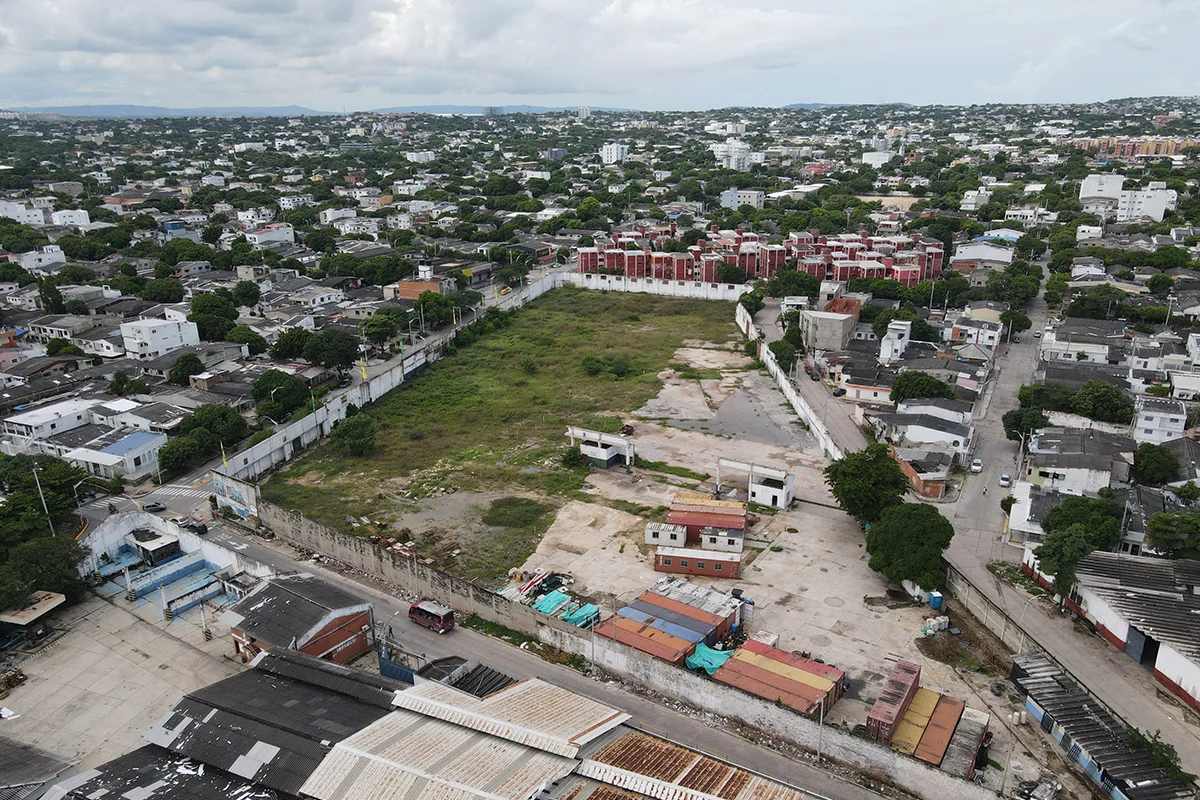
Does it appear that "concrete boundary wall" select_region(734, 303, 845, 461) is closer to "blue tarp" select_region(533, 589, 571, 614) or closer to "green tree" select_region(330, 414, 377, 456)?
"blue tarp" select_region(533, 589, 571, 614)

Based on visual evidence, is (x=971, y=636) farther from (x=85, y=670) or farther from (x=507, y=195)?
(x=507, y=195)

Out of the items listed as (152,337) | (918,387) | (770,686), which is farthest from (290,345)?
(770,686)

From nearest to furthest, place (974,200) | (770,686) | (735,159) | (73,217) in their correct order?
(770,686)
(73,217)
(974,200)
(735,159)

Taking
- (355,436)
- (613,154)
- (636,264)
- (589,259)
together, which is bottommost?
(355,436)

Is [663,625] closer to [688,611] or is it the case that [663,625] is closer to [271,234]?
[688,611]

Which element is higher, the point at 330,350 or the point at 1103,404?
the point at 330,350

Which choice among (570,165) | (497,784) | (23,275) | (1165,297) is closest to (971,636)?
(497,784)
